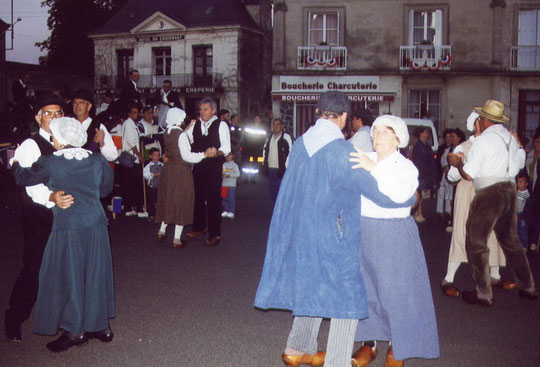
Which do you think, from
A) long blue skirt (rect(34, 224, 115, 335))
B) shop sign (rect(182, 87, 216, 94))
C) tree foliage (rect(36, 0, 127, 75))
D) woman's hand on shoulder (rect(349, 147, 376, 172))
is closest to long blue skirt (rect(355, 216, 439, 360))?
woman's hand on shoulder (rect(349, 147, 376, 172))

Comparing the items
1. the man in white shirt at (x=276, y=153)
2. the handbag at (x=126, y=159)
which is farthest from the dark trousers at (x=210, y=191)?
the handbag at (x=126, y=159)

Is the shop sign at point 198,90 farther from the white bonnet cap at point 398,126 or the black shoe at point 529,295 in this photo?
the white bonnet cap at point 398,126

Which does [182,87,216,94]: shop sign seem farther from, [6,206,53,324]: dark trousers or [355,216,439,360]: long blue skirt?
[355,216,439,360]: long blue skirt

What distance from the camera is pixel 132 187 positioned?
1312cm

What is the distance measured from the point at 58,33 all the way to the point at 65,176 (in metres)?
50.2

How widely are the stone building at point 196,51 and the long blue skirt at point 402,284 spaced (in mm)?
30856

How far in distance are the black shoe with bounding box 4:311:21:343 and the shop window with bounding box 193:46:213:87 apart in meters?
31.1

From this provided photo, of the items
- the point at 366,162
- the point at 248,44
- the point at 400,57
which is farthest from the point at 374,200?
the point at 248,44

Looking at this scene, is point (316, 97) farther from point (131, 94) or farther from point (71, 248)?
point (71, 248)

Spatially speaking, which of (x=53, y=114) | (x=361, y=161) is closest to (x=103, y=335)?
(x=53, y=114)

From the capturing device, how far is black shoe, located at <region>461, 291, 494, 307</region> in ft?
21.6

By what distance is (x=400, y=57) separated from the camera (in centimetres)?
2731

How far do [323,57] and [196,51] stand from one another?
35.3 ft

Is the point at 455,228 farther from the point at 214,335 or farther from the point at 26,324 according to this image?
the point at 26,324
